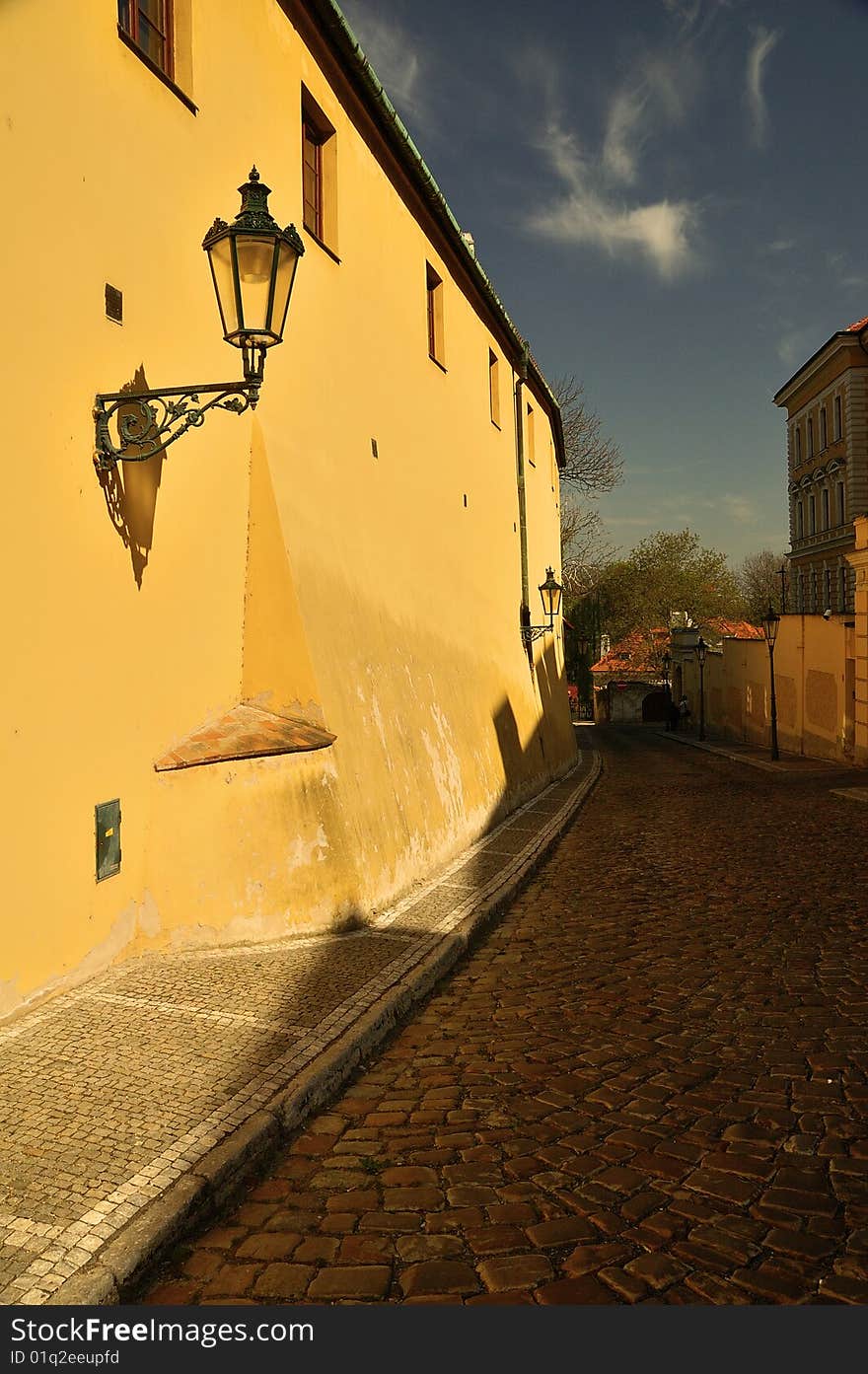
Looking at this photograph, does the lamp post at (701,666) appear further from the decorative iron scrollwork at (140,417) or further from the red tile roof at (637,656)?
the decorative iron scrollwork at (140,417)

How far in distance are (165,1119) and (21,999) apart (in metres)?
1.34

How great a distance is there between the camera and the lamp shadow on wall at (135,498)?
16.3 ft

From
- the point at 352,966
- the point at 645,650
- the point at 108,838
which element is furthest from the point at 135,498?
the point at 645,650

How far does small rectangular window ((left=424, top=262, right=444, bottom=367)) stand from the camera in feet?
37.3

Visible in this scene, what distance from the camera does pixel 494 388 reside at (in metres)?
14.9

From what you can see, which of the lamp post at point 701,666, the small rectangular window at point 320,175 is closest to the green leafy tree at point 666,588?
the lamp post at point 701,666

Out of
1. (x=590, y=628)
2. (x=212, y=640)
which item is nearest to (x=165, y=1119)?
(x=212, y=640)

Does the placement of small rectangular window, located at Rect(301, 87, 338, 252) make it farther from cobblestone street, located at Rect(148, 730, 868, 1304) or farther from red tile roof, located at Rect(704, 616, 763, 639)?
red tile roof, located at Rect(704, 616, 763, 639)

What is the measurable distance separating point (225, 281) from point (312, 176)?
3783 millimetres

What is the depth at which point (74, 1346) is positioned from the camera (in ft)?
8.04

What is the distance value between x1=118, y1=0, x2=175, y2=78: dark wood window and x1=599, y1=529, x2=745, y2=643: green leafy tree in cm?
A: 4799

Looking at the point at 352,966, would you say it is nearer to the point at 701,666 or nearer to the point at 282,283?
the point at 282,283

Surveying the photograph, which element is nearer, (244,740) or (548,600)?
(244,740)

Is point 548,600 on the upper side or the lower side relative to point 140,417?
upper
